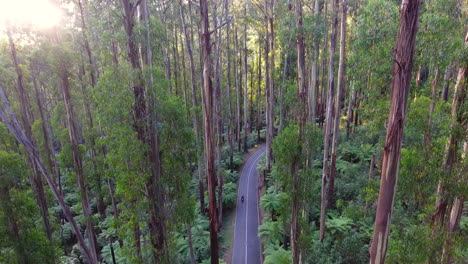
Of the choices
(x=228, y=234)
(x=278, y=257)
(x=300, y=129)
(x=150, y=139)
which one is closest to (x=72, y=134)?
(x=150, y=139)

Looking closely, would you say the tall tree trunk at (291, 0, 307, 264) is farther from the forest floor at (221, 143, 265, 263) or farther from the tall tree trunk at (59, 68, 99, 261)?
the forest floor at (221, 143, 265, 263)

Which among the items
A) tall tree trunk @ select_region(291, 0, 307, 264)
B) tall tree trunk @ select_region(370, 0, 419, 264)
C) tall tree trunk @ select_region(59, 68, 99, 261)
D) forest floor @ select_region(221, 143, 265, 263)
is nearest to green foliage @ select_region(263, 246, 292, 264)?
tall tree trunk @ select_region(291, 0, 307, 264)

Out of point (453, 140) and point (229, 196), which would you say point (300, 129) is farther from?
point (229, 196)

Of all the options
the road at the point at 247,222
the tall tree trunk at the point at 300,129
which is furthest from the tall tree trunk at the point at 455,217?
the road at the point at 247,222

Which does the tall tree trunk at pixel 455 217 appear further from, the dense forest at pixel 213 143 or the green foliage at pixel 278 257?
the green foliage at pixel 278 257

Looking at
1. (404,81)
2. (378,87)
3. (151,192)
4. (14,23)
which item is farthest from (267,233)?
(14,23)

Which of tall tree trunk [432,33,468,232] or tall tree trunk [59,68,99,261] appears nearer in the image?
tall tree trunk [432,33,468,232]

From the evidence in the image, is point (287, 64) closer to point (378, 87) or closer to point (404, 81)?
point (378, 87)
